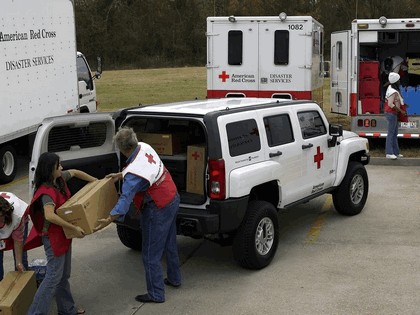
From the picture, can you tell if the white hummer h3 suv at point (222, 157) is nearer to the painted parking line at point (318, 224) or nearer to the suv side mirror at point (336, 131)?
the suv side mirror at point (336, 131)

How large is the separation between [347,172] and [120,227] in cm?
313

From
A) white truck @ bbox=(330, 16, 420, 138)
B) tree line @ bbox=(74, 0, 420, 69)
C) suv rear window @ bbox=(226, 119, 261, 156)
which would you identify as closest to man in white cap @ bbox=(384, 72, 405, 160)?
white truck @ bbox=(330, 16, 420, 138)

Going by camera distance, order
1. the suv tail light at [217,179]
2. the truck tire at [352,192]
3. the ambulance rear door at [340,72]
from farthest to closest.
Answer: the ambulance rear door at [340,72], the truck tire at [352,192], the suv tail light at [217,179]

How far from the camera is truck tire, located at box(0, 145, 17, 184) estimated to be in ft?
37.2

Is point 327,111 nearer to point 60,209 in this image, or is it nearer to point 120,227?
point 120,227

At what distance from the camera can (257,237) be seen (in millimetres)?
6566

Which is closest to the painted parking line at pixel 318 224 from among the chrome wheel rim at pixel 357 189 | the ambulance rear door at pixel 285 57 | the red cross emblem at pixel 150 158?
the chrome wheel rim at pixel 357 189

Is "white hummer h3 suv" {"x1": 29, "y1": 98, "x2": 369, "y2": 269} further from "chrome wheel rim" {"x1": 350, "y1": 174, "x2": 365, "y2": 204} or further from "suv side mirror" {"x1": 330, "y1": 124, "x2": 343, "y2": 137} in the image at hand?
"chrome wheel rim" {"x1": 350, "y1": 174, "x2": 365, "y2": 204}

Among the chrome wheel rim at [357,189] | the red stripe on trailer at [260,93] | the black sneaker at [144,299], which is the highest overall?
the red stripe on trailer at [260,93]

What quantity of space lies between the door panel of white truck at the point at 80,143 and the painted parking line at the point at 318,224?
255 centimetres

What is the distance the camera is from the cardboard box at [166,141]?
6637mm

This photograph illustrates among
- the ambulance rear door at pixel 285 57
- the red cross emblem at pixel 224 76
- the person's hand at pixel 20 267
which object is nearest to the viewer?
the person's hand at pixel 20 267

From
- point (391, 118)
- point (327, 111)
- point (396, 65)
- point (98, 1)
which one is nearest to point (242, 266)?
point (391, 118)

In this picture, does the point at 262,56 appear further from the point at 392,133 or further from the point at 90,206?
the point at 90,206
